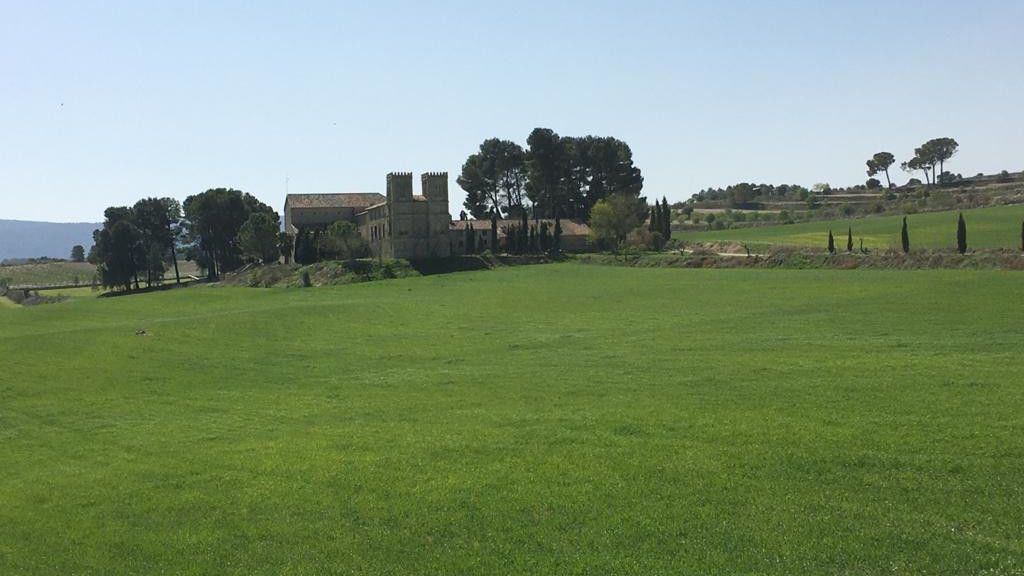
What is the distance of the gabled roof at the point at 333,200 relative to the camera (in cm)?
12675

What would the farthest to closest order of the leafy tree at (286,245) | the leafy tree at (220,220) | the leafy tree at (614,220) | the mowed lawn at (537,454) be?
the leafy tree at (220,220) < the leafy tree at (286,245) < the leafy tree at (614,220) < the mowed lawn at (537,454)

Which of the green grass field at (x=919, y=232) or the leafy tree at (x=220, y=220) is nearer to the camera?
the green grass field at (x=919, y=232)

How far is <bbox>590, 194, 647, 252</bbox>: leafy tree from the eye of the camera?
365ft

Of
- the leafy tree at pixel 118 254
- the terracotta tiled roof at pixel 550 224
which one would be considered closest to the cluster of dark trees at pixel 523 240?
the terracotta tiled roof at pixel 550 224

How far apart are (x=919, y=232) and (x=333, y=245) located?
6660 cm

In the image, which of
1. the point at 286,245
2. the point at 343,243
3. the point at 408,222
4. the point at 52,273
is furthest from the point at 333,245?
the point at 52,273

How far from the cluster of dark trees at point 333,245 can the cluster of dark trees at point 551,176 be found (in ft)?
105

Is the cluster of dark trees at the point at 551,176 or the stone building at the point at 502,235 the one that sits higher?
the cluster of dark trees at the point at 551,176

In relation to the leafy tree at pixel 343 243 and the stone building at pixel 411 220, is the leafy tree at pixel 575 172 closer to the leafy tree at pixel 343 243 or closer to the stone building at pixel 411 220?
the stone building at pixel 411 220

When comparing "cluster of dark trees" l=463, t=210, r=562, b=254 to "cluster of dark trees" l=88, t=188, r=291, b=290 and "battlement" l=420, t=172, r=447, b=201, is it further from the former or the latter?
"cluster of dark trees" l=88, t=188, r=291, b=290

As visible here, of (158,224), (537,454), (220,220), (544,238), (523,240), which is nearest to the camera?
(537,454)

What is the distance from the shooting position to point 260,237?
11356 cm

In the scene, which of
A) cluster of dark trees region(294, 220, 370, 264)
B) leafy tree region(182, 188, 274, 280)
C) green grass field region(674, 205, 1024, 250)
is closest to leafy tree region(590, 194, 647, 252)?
green grass field region(674, 205, 1024, 250)

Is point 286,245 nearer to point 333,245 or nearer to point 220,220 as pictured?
point 333,245
